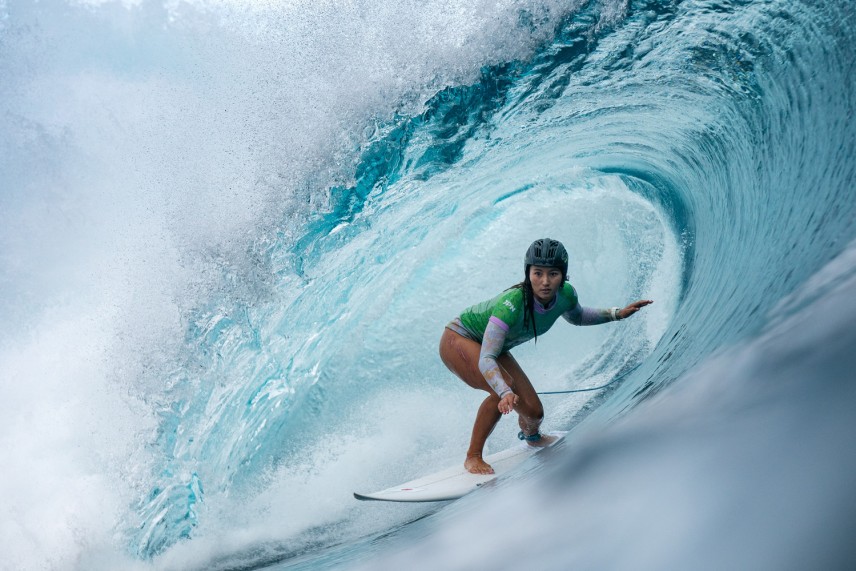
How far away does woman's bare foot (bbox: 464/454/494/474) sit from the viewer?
3.34 m

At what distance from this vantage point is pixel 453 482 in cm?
332

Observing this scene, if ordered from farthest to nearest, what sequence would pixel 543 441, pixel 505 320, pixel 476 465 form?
1. pixel 543 441
2. pixel 476 465
3. pixel 505 320

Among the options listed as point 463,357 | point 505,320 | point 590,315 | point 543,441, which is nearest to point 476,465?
point 543,441

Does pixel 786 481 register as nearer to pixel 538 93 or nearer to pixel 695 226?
pixel 695 226

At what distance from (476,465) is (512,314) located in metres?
0.87

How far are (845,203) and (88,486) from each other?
6559 mm

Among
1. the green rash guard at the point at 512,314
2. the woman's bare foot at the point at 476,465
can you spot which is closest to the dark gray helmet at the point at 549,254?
the green rash guard at the point at 512,314

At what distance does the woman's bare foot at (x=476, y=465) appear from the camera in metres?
3.34

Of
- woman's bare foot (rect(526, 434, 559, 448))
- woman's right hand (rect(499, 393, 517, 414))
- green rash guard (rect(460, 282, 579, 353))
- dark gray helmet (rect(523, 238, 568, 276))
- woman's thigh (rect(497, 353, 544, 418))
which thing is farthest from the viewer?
woman's bare foot (rect(526, 434, 559, 448))

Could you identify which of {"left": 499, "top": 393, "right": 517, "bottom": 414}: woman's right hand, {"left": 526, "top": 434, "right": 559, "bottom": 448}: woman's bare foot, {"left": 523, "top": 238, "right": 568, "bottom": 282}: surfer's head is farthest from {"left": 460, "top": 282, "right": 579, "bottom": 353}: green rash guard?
{"left": 526, "top": 434, "right": 559, "bottom": 448}: woman's bare foot

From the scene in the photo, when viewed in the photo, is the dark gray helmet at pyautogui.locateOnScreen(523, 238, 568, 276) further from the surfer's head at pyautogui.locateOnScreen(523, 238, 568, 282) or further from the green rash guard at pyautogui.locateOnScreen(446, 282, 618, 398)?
the green rash guard at pyautogui.locateOnScreen(446, 282, 618, 398)

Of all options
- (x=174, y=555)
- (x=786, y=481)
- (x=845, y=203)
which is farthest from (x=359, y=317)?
(x=786, y=481)

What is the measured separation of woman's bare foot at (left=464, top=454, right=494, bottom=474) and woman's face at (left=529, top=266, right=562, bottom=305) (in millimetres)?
958

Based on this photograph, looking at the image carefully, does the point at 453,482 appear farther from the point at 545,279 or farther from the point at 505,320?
the point at 545,279
